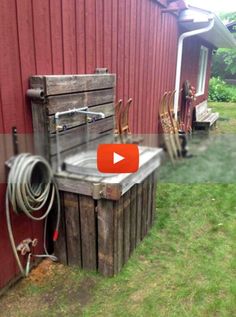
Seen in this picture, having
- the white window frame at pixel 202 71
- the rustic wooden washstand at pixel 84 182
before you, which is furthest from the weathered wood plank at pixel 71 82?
the white window frame at pixel 202 71

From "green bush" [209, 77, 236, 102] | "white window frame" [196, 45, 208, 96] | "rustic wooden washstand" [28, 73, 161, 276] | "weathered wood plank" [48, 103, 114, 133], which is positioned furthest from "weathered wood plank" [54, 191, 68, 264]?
"green bush" [209, 77, 236, 102]

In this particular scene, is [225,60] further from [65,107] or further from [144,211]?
[65,107]

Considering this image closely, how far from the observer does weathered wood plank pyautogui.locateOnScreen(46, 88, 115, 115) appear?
85.8 inches

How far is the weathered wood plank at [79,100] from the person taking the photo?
218cm

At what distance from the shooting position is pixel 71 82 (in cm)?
239

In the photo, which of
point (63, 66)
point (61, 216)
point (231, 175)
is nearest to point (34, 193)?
point (61, 216)

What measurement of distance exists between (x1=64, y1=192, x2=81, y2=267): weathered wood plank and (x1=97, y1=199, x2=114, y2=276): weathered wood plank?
18 centimetres

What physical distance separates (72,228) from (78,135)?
0.70 metres

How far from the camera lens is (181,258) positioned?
266cm

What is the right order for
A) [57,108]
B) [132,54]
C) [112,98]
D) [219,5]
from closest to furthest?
[57,108]
[112,98]
[132,54]
[219,5]

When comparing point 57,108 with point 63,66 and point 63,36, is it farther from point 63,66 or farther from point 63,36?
point 63,36

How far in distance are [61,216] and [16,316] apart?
72 cm

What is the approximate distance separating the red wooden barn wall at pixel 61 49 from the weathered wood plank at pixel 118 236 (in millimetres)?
Answer: 610

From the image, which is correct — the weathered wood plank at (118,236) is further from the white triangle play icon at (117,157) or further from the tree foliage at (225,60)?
the tree foliage at (225,60)
